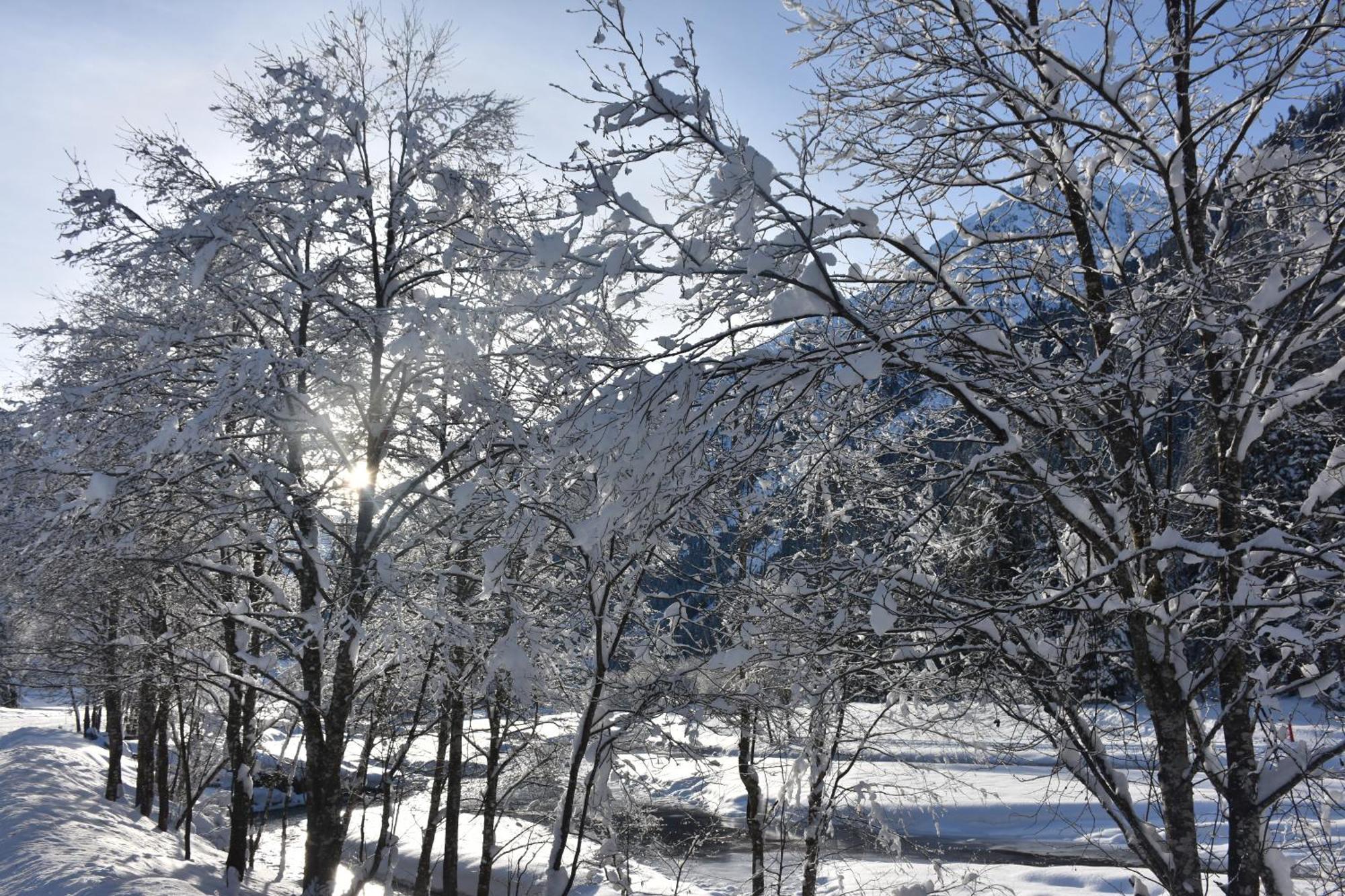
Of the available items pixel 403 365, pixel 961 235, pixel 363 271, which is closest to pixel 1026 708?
pixel 961 235

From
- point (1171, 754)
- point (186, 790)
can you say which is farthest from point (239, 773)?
point (1171, 754)

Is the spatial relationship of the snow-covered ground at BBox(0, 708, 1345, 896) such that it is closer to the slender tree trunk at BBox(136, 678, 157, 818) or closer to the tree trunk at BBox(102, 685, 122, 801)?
the slender tree trunk at BBox(136, 678, 157, 818)

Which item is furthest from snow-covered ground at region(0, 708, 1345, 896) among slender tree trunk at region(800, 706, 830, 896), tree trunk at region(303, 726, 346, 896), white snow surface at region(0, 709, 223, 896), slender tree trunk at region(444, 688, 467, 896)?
tree trunk at region(303, 726, 346, 896)

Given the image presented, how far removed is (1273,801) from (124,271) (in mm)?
9592

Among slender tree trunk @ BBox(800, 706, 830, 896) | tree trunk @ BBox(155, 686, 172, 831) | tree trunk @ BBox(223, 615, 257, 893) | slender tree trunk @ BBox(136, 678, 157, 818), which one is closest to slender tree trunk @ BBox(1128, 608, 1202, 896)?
slender tree trunk @ BBox(800, 706, 830, 896)

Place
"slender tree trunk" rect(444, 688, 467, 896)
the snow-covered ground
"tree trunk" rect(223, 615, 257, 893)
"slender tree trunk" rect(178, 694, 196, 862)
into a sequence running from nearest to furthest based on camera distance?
the snow-covered ground < "slender tree trunk" rect(444, 688, 467, 896) < "tree trunk" rect(223, 615, 257, 893) < "slender tree trunk" rect(178, 694, 196, 862)

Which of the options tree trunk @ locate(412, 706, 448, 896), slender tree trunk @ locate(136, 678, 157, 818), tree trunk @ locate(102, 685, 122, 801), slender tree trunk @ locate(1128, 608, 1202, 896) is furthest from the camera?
tree trunk @ locate(102, 685, 122, 801)

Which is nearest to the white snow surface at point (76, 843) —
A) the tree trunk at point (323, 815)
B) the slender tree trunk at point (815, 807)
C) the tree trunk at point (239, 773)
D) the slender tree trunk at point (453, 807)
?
the tree trunk at point (239, 773)

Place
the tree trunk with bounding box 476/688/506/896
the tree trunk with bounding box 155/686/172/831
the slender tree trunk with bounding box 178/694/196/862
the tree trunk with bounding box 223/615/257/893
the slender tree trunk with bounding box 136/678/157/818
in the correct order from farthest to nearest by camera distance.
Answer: the slender tree trunk with bounding box 136/678/157/818 < the tree trunk with bounding box 155/686/172/831 < the slender tree trunk with bounding box 178/694/196/862 < the tree trunk with bounding box 223/615/257/893 < the tree trunk with bounding box 476/688/506/896

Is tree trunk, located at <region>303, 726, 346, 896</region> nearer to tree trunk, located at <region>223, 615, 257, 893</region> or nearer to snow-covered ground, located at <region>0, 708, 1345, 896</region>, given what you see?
snow-covered ground, located at <region>0, 708, 1345, 896</region>

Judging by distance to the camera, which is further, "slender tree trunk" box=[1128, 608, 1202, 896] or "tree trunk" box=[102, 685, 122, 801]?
"tree trunk" box=[102, 685, 122, 801]

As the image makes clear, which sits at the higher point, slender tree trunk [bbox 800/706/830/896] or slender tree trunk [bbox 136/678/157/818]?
slender tree trunk [bbox 800/706/830/896]

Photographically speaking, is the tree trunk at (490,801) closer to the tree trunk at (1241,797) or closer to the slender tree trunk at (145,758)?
the tree trunk at (1241,797)

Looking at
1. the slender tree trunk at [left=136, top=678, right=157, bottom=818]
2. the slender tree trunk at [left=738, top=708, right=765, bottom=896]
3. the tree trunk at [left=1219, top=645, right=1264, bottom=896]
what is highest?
the tree trunk at [left=1219, top=645, right=1264, bottom=896]
